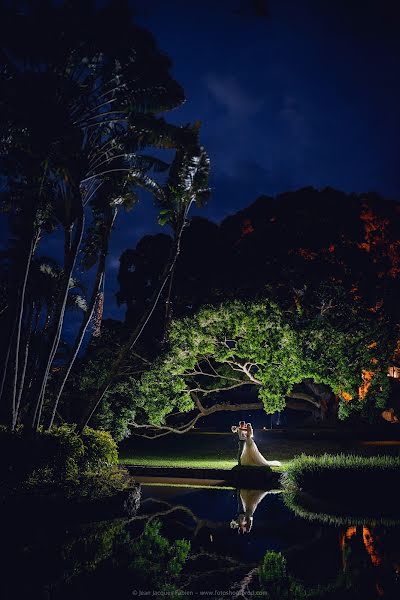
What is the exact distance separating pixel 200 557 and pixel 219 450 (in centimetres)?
1779

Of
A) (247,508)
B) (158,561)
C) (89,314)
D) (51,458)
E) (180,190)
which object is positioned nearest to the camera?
(158,561)

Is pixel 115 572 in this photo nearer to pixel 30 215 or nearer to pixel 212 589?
pixel 212 589

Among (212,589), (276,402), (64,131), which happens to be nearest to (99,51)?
(64,131)

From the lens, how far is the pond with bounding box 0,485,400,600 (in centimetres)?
586

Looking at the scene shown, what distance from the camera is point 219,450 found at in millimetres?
24859

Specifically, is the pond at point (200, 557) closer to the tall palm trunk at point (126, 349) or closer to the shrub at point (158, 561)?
the shrub at point (158, 561)

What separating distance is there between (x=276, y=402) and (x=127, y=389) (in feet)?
22.1

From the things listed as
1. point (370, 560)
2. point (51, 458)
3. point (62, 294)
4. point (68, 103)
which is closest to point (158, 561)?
point (370, 560)

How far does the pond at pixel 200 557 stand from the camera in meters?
5.86

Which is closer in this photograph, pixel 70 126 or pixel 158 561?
pixel 158 561

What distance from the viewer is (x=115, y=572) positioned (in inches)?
256

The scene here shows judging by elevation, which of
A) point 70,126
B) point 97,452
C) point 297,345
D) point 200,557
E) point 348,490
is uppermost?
point 70,126

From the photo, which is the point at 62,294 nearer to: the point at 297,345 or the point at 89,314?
the point at 89,314

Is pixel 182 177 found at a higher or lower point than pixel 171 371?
higher
